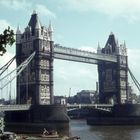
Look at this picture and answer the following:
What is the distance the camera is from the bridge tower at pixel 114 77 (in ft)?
493

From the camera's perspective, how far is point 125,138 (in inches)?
3221

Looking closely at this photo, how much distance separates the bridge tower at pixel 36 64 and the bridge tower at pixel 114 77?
36.5 metres

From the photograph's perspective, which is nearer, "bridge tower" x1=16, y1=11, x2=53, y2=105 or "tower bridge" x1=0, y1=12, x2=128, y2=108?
"bridge tower" x1=16, y1=11, x2=53, y2=105

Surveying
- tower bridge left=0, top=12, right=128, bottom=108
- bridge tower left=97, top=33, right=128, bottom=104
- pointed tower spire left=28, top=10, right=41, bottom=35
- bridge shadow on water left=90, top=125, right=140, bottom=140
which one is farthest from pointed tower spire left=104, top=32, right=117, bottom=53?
bridge shadow on water left=90, top=125, right=140, bottom=140

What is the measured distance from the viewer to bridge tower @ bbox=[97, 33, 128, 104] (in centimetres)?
15012

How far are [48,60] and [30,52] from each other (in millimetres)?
5718

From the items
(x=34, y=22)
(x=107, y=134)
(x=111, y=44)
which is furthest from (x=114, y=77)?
(x=107, y=134)

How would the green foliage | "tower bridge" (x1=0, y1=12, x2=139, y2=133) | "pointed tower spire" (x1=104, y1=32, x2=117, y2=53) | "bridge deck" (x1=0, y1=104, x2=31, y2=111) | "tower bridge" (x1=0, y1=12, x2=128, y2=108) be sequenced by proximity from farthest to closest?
"pointed tower spire" (x1=104, y1=32, x2=117, y2=53) < "tower bridge" (x1=0, y1=12, x2=128, y2=108) < "tower bridge" (x1=0, y1=12, x2=139, y2=133) < "bridge deck" (x1=0, y1=104, x2=31, y2=111) < the green foliage

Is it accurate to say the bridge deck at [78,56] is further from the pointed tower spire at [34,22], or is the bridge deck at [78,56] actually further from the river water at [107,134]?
the river water at [107,134]

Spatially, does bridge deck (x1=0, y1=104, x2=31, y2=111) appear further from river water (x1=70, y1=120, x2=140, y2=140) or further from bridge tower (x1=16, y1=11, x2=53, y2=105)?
river water (x1=70, y1=120, x2=140, y2=140)

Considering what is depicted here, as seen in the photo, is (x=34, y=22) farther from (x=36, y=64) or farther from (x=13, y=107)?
(x=13, y=107)

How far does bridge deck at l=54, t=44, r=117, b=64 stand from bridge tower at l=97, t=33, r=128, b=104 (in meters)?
3.54

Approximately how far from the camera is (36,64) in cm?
11388

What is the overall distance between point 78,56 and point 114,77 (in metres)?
25.4
